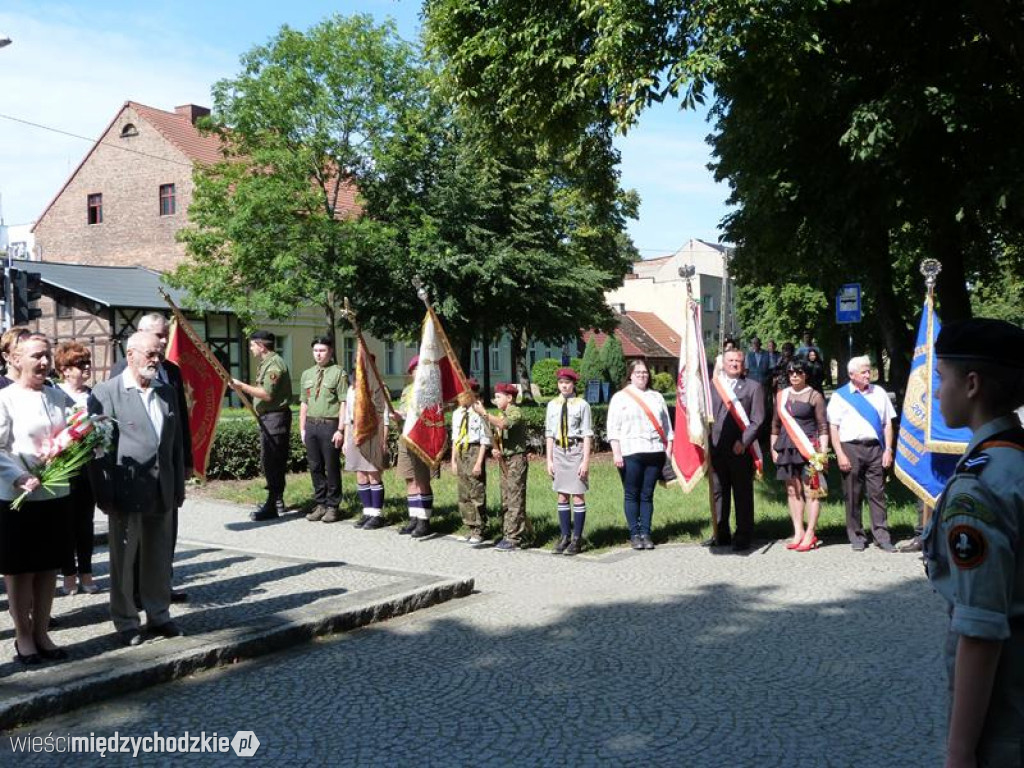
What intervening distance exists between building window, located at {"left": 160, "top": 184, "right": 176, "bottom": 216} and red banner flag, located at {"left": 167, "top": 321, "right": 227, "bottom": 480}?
129 feet

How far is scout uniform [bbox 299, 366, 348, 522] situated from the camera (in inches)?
475

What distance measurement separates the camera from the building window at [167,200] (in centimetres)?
4672

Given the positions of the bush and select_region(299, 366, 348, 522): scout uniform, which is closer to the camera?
select_region(299, 366, 348, 522): scout uniform

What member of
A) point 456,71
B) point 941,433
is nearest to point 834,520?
point 941,433

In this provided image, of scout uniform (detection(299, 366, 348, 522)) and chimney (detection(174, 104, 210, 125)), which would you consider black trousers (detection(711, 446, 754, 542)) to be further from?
chimney (detection(174, 104, 210, 125))

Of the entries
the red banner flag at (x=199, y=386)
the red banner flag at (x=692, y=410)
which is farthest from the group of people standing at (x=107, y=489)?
the red banner flag at (x=692, y=410)

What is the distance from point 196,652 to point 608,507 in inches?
290

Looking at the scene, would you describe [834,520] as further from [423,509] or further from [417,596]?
[417,596]

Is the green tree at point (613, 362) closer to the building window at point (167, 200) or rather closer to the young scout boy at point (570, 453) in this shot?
the building window at point (167, 200)

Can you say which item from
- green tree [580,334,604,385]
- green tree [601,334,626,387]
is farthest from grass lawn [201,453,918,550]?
green tree [580,334,604,385]

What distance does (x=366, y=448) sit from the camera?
11.5 metres

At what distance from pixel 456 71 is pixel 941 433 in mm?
8688

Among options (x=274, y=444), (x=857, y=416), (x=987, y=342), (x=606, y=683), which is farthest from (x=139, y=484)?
(x=857, y=416)

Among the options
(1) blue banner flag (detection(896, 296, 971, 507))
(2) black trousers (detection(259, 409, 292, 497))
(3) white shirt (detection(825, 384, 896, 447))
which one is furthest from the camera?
(2) black trousers (detection(259, 409, 292, 497))
